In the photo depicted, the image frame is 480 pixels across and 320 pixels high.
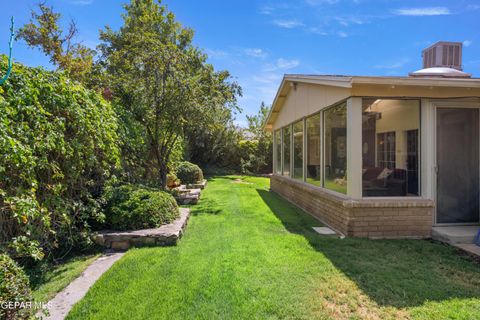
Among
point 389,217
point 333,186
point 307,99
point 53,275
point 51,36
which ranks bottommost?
point 53,275

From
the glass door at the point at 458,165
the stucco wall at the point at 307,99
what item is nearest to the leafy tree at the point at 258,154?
the stucco wall at the point at 307,99

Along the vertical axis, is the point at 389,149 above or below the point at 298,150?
below

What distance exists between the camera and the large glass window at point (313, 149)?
26.1 feet

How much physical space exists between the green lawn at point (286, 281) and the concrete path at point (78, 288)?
134 mm

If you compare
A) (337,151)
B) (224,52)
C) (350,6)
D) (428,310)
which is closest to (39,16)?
(224,52)

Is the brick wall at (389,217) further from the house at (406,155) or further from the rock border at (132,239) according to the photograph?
the rock border at (132,239)

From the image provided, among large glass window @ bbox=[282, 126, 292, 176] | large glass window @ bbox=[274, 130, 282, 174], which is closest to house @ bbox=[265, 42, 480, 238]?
large glass window @ bbox=[282, 126, 292, 176]

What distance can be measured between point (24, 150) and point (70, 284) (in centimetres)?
189

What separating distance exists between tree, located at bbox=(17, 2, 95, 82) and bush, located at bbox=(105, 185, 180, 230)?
25.8ft

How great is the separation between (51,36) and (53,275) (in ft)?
38.2

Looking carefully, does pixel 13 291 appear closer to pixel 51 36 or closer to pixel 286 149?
pixel 286 149

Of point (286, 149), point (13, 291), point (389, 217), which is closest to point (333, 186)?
point (389, 217)

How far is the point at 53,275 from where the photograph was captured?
4.18 metres

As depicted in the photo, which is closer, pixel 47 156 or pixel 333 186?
pixel 47 156
